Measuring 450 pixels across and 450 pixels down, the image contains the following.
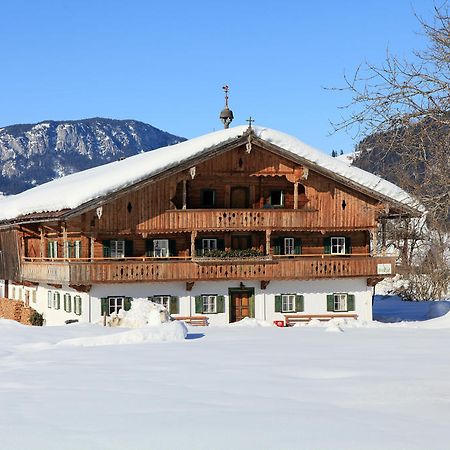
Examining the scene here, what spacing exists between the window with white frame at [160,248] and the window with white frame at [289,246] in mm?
5216

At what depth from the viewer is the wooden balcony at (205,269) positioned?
3194cm

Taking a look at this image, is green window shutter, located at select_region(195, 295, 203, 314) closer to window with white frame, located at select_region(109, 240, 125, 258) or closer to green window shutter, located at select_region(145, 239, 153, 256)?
green window shutter, located at select_region(145, 239, 153, 256)

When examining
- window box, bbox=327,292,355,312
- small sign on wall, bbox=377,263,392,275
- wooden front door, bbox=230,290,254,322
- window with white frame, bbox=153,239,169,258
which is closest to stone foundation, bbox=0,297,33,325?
window with white frame, bbox=153,239,169,258

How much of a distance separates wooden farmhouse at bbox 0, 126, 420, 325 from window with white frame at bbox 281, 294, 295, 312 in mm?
57

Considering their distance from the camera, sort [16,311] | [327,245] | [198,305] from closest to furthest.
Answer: [198,305] < [327,245] < [16,311]

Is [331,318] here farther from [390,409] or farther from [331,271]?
[390,409]

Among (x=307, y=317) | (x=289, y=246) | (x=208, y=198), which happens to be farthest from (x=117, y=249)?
(x=307, y=317)

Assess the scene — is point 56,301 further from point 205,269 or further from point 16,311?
point 205,269

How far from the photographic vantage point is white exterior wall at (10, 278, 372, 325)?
32.4 metres

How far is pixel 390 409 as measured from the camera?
33.2 feet

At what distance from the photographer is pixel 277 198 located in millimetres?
36000

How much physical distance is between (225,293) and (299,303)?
3.24 m

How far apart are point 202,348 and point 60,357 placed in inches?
110

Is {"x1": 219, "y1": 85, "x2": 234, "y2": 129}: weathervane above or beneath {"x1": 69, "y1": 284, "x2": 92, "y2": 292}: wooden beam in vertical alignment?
above
